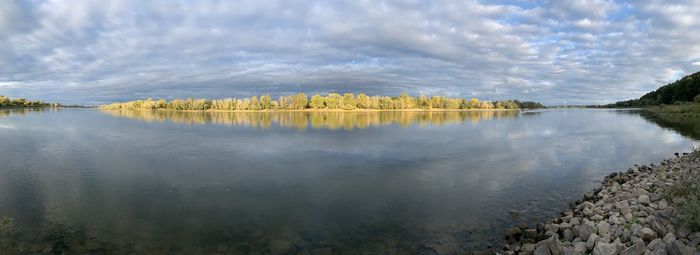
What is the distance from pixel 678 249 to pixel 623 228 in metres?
2.18

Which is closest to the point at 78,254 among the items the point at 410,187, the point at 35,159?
the point at 410,187

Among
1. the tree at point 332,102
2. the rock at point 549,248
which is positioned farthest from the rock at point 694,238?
the tree at point 332,102

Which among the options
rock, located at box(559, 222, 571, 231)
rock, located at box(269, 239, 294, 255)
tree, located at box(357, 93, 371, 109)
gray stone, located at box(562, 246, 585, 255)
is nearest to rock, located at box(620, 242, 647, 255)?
gray stone, located at box(562, 246, 585, 255)

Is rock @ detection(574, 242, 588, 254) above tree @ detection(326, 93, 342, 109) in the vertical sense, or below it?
below

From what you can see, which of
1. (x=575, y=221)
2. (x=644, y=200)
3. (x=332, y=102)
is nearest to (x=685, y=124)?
(x=644, y=200)

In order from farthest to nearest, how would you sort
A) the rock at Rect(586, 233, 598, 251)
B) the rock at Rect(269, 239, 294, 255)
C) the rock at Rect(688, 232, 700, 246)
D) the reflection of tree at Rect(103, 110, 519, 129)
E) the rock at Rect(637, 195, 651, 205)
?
the reflection of tree at Rect(103, 110, 519, 129) → the rock at Rect(637, 195, 651, 205) → the rock at Rect(269, 239, 294, 255) → the rock at Rect(586, 233, 598, 251) → the rock at Rect(688, 232, 700, 246)

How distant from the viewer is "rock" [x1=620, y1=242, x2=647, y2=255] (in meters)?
7.40

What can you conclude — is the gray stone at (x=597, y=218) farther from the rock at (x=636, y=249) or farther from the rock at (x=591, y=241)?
the rock at (x=636, y=249)

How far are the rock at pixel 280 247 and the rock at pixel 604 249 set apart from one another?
6.60 m

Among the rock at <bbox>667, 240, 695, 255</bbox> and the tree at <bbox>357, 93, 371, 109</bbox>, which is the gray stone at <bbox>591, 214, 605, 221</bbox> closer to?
the rock at <bbox>667, 240, 695, 255</bbox>

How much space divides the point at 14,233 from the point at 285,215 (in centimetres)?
709

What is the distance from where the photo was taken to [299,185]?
16.4 m

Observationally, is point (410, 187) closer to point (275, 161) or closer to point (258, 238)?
point (258, 238)

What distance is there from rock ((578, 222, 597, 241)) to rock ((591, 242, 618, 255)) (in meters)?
1.20
